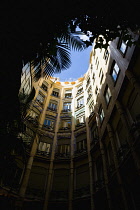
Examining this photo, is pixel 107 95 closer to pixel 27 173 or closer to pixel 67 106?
pixel 67 106

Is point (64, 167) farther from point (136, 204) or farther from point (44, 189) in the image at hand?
point (136, 204)

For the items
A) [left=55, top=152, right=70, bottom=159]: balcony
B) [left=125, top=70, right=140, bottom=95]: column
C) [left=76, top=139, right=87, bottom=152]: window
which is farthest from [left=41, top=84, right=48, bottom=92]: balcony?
[left=125, top=70, right=140, bottom=95]: column

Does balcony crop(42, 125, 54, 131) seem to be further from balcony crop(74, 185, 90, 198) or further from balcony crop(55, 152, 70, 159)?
balcony crop(74, 185, 90, 198)

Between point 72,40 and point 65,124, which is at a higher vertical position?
point 65,124

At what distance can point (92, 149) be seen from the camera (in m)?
15.6

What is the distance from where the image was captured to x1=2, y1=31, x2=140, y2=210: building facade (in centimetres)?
919

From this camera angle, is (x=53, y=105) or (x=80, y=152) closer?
(x=80, y=152)

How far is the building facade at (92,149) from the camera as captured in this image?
30.1 ft

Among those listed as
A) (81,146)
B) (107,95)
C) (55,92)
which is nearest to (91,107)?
(81,146)

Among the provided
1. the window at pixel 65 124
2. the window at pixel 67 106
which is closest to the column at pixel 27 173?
the window at pixel 65 124

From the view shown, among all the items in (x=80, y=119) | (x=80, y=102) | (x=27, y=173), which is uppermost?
(x=80, y=102)

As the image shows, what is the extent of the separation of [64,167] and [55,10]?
644 inches

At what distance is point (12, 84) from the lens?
10.7ft

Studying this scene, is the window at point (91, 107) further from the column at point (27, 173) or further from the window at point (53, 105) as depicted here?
the column at point (27, 173)
